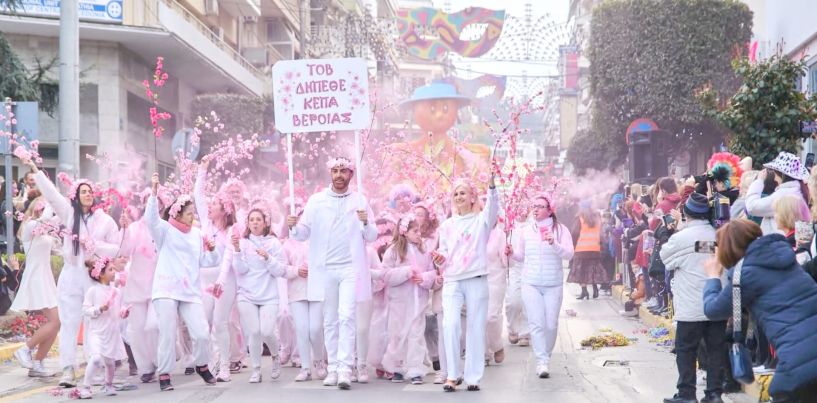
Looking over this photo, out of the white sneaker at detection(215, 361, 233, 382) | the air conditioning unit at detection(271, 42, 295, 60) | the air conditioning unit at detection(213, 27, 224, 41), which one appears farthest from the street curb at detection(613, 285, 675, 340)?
the air conditioning unit at detection(271, 42, 295, 60)

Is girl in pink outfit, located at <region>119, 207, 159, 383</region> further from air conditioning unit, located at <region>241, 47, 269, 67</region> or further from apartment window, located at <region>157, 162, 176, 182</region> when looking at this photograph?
air conditioning unit, located at <region>241, 47, 269, 67</region>

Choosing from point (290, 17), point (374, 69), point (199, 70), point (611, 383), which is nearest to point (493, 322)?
point (611, 383)

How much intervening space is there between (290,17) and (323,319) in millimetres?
40156

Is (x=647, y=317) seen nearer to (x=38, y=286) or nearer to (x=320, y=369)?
(x=320, y=369)

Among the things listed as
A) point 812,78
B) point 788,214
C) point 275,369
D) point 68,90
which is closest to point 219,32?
point 68,90

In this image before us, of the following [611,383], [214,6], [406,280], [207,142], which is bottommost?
[611,383]

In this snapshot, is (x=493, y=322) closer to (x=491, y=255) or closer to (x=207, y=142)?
(x=491, y=255)

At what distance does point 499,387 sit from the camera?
11.0 metres

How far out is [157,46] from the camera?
31641 mm

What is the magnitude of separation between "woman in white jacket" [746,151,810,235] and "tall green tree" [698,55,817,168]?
1904 mm

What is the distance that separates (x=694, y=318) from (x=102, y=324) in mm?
5201

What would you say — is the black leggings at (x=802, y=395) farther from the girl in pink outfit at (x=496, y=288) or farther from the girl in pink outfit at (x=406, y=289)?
the girl in pink outfit at (x=496, y=288)

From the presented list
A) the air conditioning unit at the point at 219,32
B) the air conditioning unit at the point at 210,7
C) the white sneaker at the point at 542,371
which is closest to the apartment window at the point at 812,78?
the white sneaker at the point at 542,371

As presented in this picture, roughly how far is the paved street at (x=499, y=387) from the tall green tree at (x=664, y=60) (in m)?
17.4
